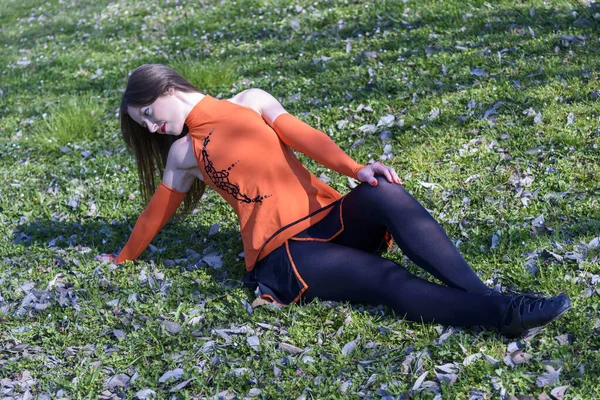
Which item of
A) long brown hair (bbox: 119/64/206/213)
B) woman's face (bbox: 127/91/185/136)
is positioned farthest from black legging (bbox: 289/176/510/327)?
long brown hair (bbox: 119/64/206/213)

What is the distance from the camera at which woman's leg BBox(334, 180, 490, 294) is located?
3.91 meters

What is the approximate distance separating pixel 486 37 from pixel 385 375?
516 centimetres

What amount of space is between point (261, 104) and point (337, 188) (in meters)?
1.52

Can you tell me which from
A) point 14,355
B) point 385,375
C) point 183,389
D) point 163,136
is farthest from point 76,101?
point 385,375

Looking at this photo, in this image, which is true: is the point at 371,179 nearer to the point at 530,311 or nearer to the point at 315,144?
the point at 315,144

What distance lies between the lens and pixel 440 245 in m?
3.95

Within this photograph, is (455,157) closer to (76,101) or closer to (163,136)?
(163,136)

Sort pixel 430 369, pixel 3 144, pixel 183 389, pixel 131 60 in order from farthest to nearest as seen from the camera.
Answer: pixel 131 60
pixel 3 144
pixel 183 389
pixel 430 369

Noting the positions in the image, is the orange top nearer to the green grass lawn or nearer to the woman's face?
the woman's face

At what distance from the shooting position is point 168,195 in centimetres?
479

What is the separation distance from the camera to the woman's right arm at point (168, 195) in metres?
4.72

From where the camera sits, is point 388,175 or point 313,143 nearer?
point 388,175

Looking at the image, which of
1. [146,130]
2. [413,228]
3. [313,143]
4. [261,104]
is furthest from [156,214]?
[413,228]

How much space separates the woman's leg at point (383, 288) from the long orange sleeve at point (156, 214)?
101 centimetres
